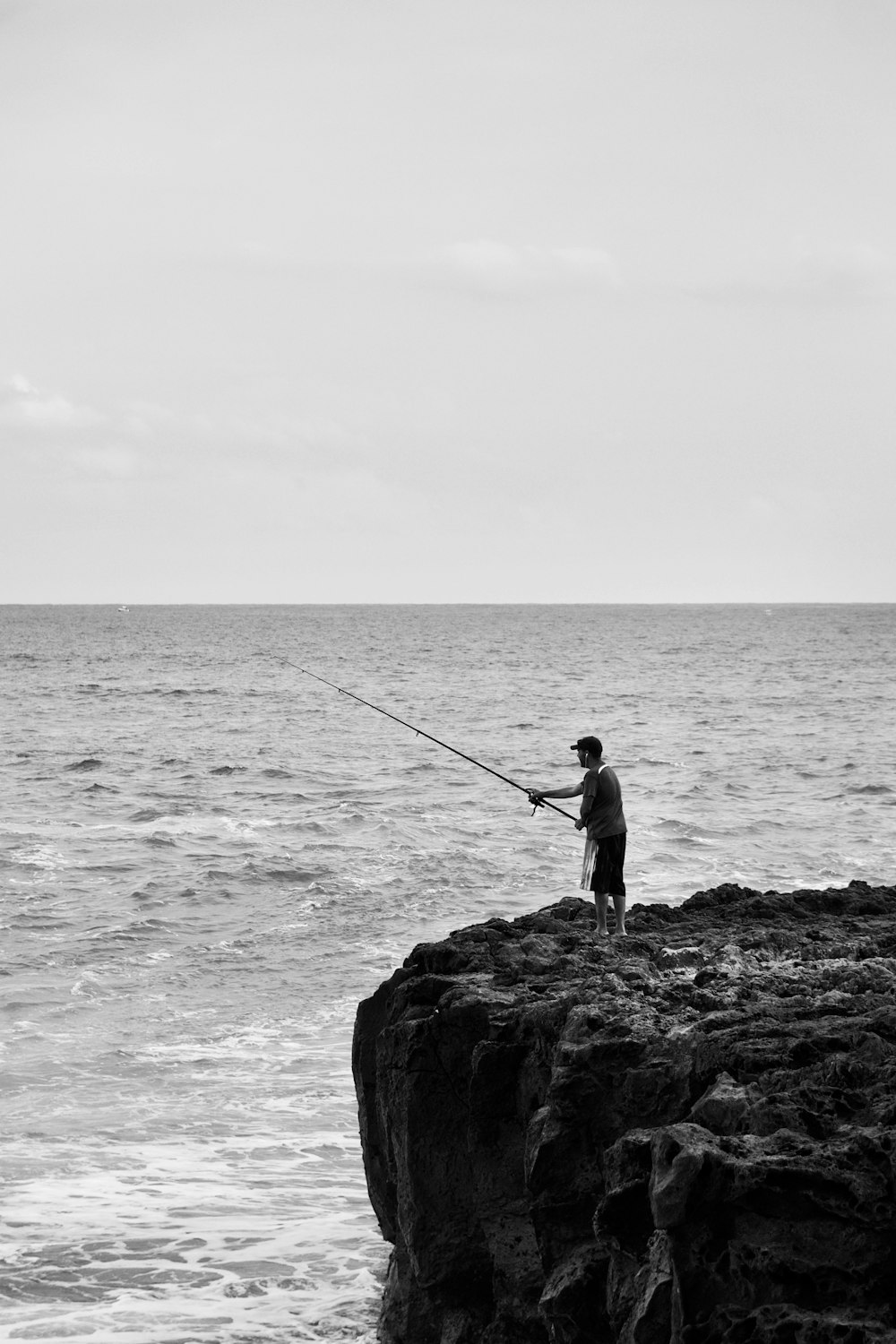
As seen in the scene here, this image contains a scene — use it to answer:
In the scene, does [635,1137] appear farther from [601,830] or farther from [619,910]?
[601,830]

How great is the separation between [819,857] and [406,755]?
13.1 metres

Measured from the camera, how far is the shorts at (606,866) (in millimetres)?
7707

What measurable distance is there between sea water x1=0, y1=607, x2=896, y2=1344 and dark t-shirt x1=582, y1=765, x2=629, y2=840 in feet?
8.53

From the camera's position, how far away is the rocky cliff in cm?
398

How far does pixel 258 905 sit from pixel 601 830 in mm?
7513

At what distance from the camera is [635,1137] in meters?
4.46

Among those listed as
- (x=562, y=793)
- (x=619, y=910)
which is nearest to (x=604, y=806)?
(x=562, y=793)

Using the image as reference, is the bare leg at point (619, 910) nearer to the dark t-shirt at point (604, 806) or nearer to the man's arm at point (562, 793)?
the dark t-shirt at point (604, 806)

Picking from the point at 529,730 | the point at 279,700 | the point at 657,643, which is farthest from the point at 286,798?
the point at 657,643

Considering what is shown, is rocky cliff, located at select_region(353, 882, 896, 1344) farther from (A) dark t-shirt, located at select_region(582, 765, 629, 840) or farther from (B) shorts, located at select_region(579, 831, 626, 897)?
(A) dark t-shirt, located at select_region(582, 765, 629, 840)

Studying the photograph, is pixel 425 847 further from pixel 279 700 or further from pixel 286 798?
pixel 279 700

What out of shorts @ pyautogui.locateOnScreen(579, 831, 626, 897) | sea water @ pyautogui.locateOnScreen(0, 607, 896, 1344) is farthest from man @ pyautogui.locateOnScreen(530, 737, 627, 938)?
sea water @ pyautogui.locateOnScreen(0, 607, 896, 1344)

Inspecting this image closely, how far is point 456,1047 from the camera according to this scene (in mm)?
5688

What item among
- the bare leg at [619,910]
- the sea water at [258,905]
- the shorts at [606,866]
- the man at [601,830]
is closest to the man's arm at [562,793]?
the man at [601,830]
